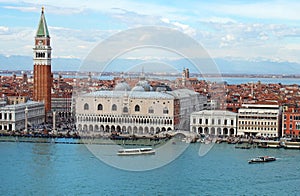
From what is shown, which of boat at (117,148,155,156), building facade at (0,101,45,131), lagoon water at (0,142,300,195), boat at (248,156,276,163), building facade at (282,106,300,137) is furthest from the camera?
building facade at (0,101,45,131)

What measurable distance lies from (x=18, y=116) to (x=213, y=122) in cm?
442

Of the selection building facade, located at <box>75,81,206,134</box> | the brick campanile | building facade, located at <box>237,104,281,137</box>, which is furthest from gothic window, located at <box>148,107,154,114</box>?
the brick campanile

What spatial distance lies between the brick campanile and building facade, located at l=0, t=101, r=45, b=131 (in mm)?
721

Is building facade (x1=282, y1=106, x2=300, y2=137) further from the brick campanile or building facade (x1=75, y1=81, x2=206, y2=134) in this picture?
the brick campanile

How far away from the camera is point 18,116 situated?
1491 centimetres

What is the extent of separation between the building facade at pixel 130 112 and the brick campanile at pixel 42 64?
2158mm

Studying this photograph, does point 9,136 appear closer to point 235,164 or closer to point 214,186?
point 235,164

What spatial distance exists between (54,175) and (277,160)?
3.88 m

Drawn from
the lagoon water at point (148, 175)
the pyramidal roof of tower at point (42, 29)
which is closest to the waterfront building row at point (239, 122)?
the lagoon water at point (148, 175)

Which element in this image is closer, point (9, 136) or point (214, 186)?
point (214, 186)

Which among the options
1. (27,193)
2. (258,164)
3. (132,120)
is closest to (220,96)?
(132,120)

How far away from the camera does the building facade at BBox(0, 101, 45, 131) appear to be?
14.7 metres

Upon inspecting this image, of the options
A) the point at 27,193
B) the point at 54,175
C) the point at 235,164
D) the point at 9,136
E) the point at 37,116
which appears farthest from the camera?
the point at 37,116

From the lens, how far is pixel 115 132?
14.1 metres
